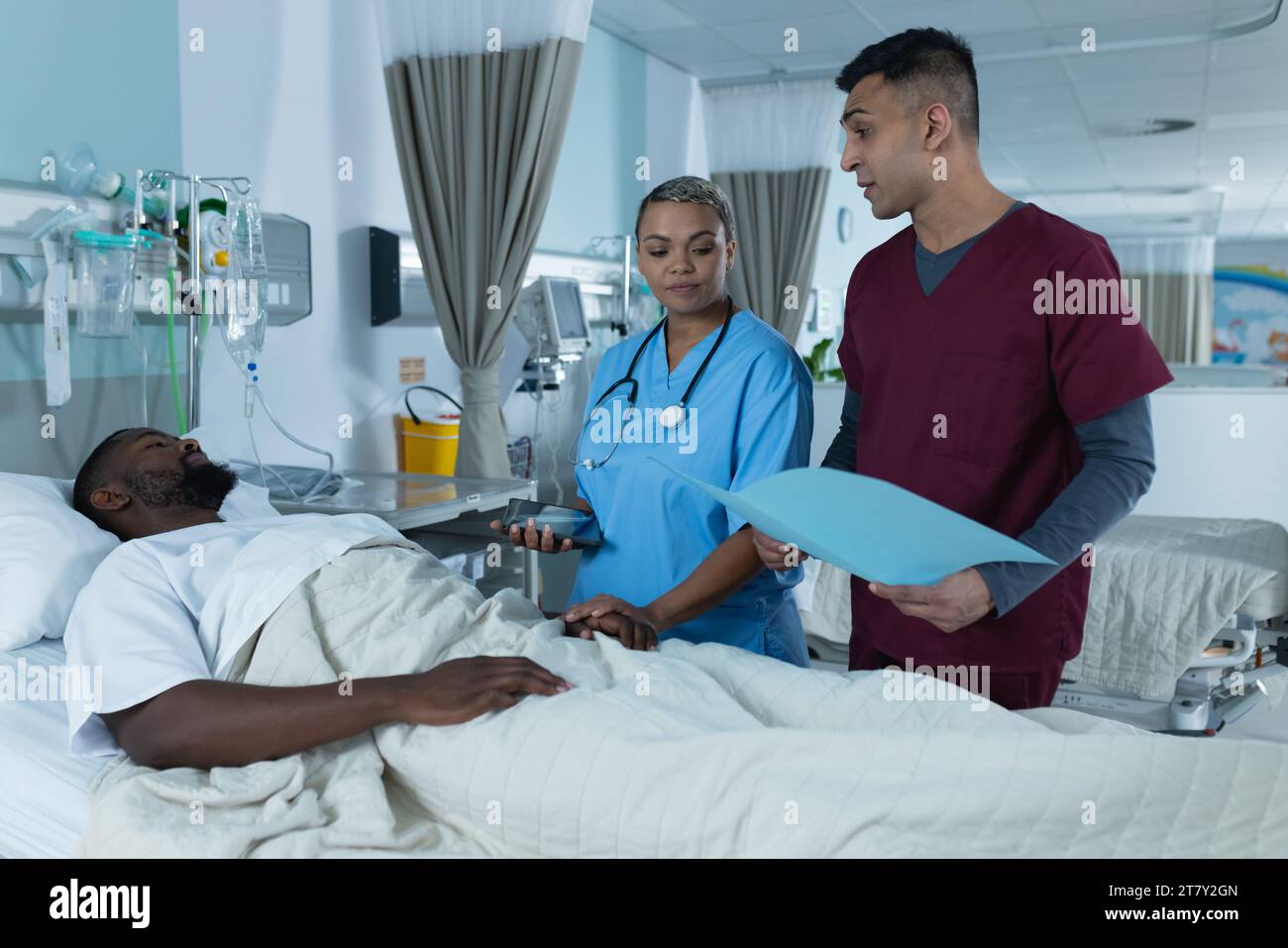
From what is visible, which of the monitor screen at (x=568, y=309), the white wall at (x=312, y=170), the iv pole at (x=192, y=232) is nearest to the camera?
the iv pole at (x=192, y=232)

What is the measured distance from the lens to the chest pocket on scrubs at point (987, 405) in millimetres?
1460

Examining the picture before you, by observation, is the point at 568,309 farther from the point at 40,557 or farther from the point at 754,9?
the point at 40,557

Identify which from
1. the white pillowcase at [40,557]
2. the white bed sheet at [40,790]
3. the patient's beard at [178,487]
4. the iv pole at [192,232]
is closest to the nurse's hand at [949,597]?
the white bed sheet at [40,790]

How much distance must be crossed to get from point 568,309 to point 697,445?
2203 mm

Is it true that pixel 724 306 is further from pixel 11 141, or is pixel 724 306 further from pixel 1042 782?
pixel 11 141

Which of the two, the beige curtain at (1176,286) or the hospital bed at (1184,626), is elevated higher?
the beige curtain at (1176,286)

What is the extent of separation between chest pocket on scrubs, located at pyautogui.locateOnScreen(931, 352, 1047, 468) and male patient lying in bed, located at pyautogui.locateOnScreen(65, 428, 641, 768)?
639 millimetres

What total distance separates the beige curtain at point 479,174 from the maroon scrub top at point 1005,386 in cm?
181

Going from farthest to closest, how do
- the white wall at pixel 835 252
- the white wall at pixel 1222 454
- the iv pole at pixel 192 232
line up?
the white wall at pixel 835 252
the white wall at pixel 1222 454
the iv pole at pixel 192 232

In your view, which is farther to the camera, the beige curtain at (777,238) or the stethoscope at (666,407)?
the beige curtain at (777,238)

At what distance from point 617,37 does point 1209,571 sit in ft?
10.7

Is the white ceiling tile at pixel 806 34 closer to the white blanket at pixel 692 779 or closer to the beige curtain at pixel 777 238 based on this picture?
the beige curtain at pixel 777 238

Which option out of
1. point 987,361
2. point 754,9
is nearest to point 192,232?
point 987,361

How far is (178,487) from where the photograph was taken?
1.98 metres
